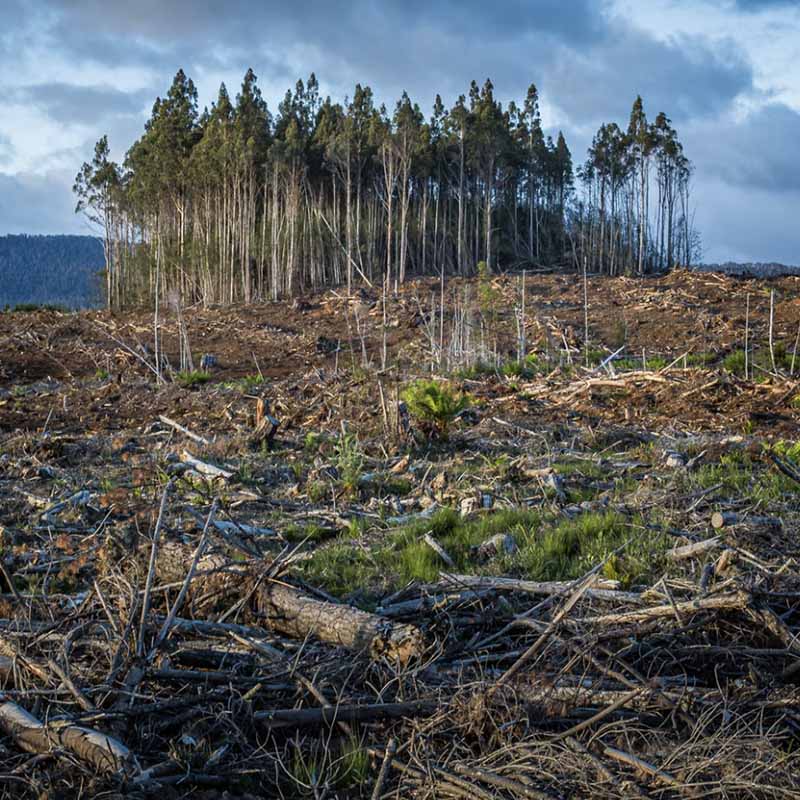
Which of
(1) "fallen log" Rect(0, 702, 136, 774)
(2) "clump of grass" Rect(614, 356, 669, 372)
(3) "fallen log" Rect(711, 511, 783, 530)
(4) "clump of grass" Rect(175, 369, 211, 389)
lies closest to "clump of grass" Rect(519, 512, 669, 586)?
(3) "fallen log" Rect(711, 511, 783, 530)

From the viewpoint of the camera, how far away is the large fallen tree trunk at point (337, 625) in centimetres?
296

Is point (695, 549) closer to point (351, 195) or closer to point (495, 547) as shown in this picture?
point (495, 547)

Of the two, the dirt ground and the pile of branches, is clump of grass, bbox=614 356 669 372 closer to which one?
the dirt ground

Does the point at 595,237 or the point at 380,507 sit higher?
the point at 595,237

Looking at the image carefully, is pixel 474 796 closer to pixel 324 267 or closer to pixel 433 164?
pixel 324 267

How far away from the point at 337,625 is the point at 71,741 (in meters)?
1.09

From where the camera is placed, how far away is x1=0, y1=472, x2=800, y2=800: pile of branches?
7.63 feet

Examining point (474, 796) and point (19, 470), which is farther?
point (19, 470)

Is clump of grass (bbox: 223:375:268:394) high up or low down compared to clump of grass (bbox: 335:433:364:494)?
up

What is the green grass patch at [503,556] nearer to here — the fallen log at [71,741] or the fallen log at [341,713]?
the fallen log at [341,713]

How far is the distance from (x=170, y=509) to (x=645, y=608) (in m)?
3.25

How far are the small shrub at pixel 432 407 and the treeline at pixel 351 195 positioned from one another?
72.9 feet

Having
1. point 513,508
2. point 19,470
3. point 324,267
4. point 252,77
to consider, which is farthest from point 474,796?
point 252,77

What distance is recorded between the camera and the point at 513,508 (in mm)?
5184
